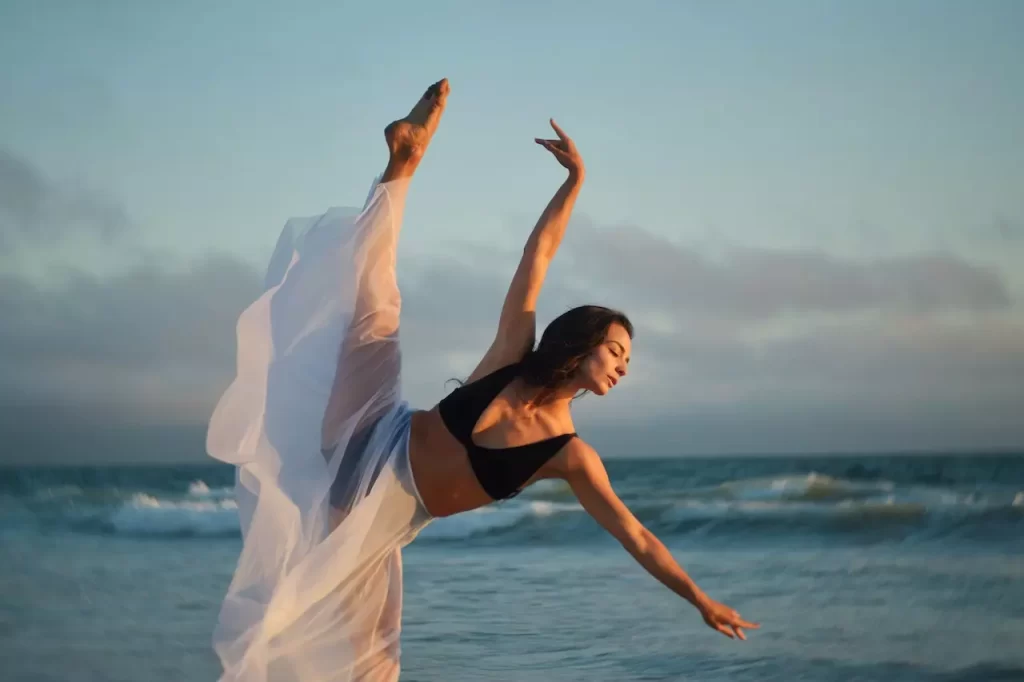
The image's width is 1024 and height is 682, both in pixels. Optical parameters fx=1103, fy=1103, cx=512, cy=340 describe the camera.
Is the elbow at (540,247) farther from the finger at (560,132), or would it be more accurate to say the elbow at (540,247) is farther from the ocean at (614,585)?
the ocean at (614,585)

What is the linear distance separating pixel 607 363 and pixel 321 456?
3.36ft

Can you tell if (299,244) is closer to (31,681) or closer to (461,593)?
(31,681)

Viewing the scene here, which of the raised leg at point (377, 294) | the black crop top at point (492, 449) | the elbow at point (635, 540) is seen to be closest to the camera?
the elbow at point (635, 540)

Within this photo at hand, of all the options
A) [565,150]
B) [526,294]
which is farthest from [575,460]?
[565,150]

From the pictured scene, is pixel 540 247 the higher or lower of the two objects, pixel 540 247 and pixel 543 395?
the higher

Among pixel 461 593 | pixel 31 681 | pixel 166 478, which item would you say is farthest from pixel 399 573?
pixel 166 478

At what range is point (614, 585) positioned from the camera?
9.32 metres

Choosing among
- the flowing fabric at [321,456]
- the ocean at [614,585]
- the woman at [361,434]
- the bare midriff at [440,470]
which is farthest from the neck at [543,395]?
the ocean at [614,585]

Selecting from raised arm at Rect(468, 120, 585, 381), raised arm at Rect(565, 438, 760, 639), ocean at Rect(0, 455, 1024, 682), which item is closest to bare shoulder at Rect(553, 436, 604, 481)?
raised arm at Rect(565, 438, 760, 639)

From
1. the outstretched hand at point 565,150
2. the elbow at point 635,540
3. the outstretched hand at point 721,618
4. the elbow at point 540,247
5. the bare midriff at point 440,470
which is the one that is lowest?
the outstretched hand at point 721,618

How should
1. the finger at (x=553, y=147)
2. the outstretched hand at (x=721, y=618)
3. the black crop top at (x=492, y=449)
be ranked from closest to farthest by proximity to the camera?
the outstretched hand at (x=721, y=618) < the black crop top at (x=492, y=449) < the finger at (x=553, y=147)

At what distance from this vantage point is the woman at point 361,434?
3.62m

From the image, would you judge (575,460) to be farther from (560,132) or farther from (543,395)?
(560,132)

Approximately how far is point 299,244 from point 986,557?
9.18 metres
